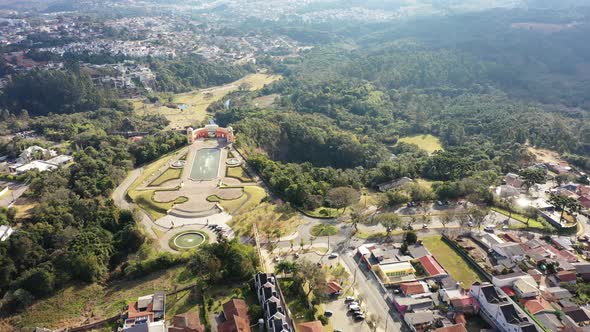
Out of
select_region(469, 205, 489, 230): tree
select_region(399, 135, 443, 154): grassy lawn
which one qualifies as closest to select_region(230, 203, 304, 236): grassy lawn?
select_region(469, 205, 489, 230): tree

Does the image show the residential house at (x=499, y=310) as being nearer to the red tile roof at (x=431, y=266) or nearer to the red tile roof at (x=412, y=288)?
the red tile roof at (x=431, y=266)

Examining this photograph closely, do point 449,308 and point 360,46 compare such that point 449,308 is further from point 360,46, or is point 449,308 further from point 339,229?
point 360,46

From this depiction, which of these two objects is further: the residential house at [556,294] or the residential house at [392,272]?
the residential house at [392,272]

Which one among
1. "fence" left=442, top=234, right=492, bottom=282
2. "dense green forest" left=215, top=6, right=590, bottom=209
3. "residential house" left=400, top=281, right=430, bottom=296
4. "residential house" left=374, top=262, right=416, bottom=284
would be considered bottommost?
"dense green forest" left=215, top=6, right=590, bottom=209

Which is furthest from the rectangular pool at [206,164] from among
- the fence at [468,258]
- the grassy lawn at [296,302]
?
the fence at [468,258]

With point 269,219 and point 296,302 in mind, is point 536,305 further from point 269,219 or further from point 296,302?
Result: point 269,219

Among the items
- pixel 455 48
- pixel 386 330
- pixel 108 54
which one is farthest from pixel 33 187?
pixel 455 48

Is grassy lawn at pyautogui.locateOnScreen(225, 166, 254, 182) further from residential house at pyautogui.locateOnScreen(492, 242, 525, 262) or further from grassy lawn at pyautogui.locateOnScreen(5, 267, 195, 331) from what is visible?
residential house at pyautogui.locateOnScreen(492, 242, 525, 262)
